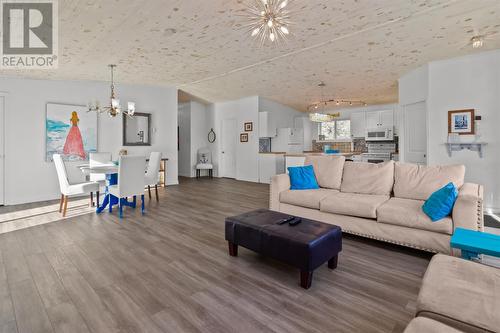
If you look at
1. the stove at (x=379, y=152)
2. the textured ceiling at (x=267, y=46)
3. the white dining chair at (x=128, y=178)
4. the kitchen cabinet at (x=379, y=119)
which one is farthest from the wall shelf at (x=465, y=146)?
the white dining chair at (x=128, y=178)

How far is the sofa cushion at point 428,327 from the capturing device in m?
0.95

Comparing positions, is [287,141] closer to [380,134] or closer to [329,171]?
[380,134]

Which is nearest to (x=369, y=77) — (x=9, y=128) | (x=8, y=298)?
(x=8, y=298)

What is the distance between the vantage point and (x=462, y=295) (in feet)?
3.89

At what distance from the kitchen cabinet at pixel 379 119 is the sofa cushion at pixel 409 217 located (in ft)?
17.2

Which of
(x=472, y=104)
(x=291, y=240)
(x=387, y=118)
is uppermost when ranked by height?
(x=387, y=118)

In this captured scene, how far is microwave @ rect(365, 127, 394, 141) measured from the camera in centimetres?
730

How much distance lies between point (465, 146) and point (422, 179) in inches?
86.2

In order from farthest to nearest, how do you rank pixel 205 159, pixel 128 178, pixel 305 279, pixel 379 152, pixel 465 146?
pixel 205 159 < pixel 379 152 < pixel 465 146 < pixel 128 178 < pixel 305 279

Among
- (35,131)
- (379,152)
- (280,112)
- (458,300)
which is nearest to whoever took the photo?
(458,300)

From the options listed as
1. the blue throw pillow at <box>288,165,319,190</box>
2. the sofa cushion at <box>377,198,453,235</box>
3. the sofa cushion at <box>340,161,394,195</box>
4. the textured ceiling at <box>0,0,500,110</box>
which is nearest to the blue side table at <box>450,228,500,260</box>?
the sofa cushion at <box>377,198,453,235</box>

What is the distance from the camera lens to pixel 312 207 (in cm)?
341

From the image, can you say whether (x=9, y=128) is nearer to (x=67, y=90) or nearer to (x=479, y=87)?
(x=67, y=90)

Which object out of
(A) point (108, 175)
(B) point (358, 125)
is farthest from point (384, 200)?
(B) point (358, 125)
